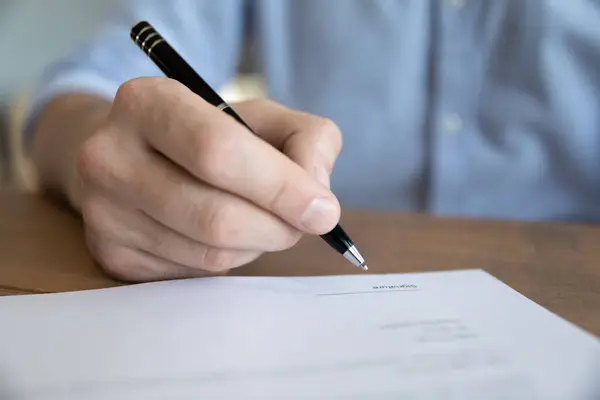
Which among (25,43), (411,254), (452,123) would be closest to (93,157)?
(411,254)

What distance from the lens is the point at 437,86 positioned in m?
0.68

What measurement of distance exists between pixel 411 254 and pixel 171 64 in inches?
8.8

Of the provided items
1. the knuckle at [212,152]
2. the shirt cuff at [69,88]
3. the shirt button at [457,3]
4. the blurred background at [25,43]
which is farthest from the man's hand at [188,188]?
the blurred background at [25,43]

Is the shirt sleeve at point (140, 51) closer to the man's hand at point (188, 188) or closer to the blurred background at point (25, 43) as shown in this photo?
the man's hand at point (188, 188)

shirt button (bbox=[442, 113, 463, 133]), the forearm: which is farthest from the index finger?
shirt button (bbox=[442, 113, 463, 133])

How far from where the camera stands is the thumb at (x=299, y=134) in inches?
13.7

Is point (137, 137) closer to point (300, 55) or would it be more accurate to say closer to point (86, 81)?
point (86, 81)

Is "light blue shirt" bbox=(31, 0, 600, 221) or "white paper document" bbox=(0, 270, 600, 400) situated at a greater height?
"light blue shirt" bbox=(31, 0, 600, 221)

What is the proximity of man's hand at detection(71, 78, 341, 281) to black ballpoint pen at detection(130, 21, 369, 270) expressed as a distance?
0.03 meters

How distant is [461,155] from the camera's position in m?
0.67

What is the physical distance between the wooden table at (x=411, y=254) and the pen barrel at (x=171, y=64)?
12 cm

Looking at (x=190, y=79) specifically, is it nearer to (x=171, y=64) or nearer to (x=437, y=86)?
(x=171, y=64)

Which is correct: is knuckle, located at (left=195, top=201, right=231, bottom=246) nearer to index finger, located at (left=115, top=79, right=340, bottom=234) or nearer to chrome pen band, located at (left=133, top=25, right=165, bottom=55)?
index finger, located at (left=115, top=79, right=340, bottom=234)

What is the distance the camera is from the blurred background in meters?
1.69
